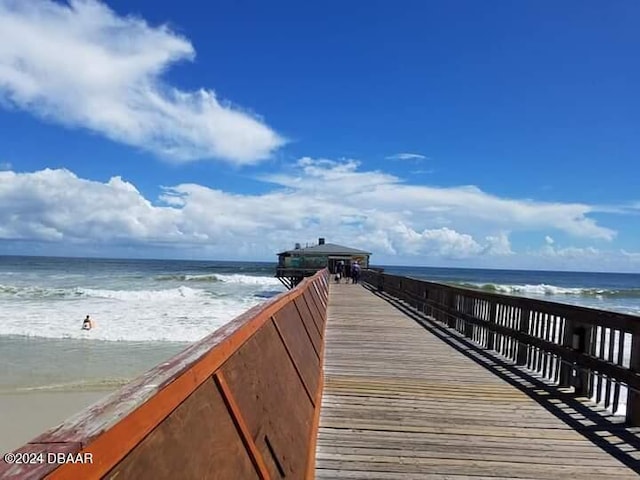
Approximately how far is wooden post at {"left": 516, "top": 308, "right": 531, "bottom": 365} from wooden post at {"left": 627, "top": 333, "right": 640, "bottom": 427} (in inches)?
92.4

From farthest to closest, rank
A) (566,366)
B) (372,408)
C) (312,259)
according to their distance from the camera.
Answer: (312,259)
(566,366)
(372,408)

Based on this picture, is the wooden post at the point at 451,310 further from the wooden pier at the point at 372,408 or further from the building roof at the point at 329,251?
the building roof at the point at 329,251

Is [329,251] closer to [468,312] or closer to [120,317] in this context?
[120,317]

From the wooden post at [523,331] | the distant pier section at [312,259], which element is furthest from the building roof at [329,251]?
the wooden post at [523,331]

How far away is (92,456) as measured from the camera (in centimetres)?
104

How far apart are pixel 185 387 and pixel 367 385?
A: 4.78 meters

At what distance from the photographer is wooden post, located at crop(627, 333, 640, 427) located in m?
4.69

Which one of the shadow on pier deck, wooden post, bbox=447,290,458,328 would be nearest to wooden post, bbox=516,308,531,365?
the shadow on pier deck

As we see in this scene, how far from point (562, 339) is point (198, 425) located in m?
5.60

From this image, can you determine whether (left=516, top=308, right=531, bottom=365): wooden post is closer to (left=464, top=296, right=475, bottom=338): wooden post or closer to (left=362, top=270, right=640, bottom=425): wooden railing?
(left=362, top=270, right=640, bottom=425): wooden railing

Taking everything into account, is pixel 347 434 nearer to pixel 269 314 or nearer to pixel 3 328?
pixel 269 314

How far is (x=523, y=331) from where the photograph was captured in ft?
23.9

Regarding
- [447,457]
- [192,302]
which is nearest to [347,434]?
[447,457]

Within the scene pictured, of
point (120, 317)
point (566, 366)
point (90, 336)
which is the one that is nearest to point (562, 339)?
point (566, 366)
